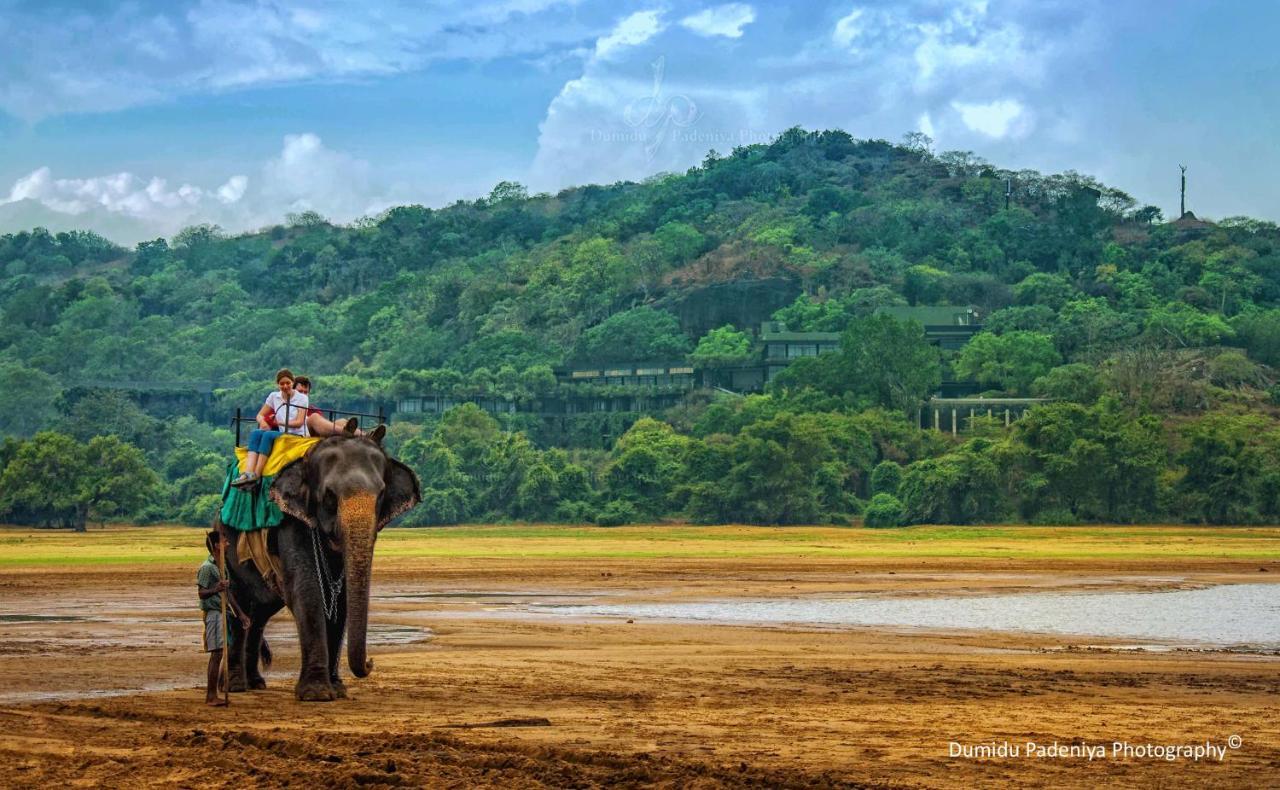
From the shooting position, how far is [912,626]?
101ft

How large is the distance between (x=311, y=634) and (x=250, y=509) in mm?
1912

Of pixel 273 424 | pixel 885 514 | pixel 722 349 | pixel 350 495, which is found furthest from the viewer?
pixel 722 349

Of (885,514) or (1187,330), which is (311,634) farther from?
(1187,330)

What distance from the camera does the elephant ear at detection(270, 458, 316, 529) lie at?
1839 cm

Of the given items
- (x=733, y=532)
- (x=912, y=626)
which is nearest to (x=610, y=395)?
(x=733, y=532)

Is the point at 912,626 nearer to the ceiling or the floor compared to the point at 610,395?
nearer to the floor

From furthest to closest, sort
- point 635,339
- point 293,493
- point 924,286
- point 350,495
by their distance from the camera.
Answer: point 924,286 < point 635,339 < point 293,493 < point 350,495

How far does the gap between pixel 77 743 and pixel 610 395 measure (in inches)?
4485

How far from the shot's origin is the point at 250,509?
63.3 ft

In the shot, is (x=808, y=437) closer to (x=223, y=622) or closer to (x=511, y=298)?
(x=223, y=622)

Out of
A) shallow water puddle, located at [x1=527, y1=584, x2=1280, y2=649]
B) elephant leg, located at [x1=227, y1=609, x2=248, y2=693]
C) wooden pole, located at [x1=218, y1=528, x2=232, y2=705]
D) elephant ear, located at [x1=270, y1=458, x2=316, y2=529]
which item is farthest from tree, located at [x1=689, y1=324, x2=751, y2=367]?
elephant ear, located at [x1=270, y1=458, x2=316, y2=529]

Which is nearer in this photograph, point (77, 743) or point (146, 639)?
point (77, 743)

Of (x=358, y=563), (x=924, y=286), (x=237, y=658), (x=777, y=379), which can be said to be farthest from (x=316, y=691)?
(x=924, y=286)

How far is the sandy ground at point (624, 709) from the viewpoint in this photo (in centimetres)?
1351
